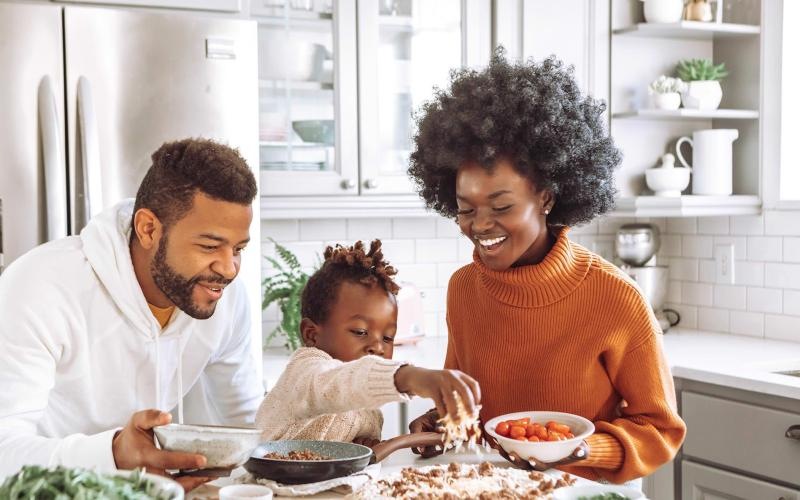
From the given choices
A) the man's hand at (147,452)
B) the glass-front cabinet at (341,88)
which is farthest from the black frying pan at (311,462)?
the glass-front cabinet at (341,88)

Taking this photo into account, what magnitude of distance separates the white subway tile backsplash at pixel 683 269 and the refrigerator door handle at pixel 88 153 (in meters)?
2.52

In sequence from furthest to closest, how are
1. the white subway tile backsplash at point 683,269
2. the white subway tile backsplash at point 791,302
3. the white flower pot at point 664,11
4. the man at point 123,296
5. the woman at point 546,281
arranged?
1. the white subway tile backsplash at point 683,269
2. the white flower pot at point 664,11
3. the white subway tile backsplash at point 791,302
4. the woman at point 546,281
5. the man at point 123,296

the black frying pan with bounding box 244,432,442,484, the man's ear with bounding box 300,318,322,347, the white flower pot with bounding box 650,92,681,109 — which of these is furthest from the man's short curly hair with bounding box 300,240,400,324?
the white flower pot with bounding box 650,92,681,109

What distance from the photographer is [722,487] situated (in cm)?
315

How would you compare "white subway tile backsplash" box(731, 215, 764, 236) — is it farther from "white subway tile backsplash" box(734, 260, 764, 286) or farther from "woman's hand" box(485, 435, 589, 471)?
"woman's hand" box(485, 435, 589, 471)

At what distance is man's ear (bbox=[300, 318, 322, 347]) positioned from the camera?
7.72 ft

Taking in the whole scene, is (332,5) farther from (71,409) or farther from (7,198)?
(71,409)

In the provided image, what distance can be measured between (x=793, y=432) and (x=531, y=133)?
4.46ft

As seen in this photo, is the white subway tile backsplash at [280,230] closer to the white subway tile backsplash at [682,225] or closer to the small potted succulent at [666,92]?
the small potted succulent at [666,92]

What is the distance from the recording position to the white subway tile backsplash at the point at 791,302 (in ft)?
12.3

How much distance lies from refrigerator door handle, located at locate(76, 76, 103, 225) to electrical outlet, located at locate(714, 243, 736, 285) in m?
2.49

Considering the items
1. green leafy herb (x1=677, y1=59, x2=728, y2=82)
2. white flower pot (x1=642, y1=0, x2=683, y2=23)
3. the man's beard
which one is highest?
white flower pot (x1=642, y1=0, x2=683, y2=23)

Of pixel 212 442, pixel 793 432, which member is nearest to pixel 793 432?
pixel 793 432

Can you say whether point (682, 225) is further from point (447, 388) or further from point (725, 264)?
point (447, 388)
